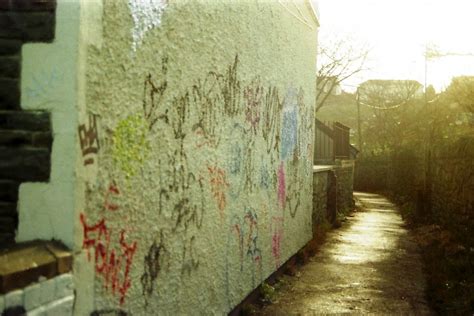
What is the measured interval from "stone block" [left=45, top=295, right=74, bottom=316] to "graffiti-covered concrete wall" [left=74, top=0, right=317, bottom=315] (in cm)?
9

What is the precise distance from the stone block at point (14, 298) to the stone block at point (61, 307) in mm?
188

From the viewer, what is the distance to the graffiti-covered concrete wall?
10.4 ft

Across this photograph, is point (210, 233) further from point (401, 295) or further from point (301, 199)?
point (301, 199)

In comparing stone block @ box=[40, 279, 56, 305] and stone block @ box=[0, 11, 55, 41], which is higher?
stone block @ box=[0, 11, 55, 41]

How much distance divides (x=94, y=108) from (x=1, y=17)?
626 millimetres

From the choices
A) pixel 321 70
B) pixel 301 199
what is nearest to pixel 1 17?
pixel 301 199

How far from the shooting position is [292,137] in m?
8.68

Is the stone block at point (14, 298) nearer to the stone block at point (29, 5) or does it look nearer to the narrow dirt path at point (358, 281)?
the stone block at point (29, 5)

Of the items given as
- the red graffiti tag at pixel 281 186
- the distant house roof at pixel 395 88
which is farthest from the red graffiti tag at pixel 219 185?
the distant house roof at pixel 395 88

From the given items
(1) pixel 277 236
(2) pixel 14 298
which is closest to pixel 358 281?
(1) pixel 277 236

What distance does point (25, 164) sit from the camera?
9.72ft

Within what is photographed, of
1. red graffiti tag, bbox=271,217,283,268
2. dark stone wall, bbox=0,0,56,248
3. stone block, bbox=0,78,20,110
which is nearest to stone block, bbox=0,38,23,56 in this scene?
dark stone wall, bbox=0,0,56,248

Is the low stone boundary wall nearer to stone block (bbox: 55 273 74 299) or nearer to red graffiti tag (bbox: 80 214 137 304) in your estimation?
red graffiti tag (bbox: 80 214 137 304)

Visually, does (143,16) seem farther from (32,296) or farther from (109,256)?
(32,296)
